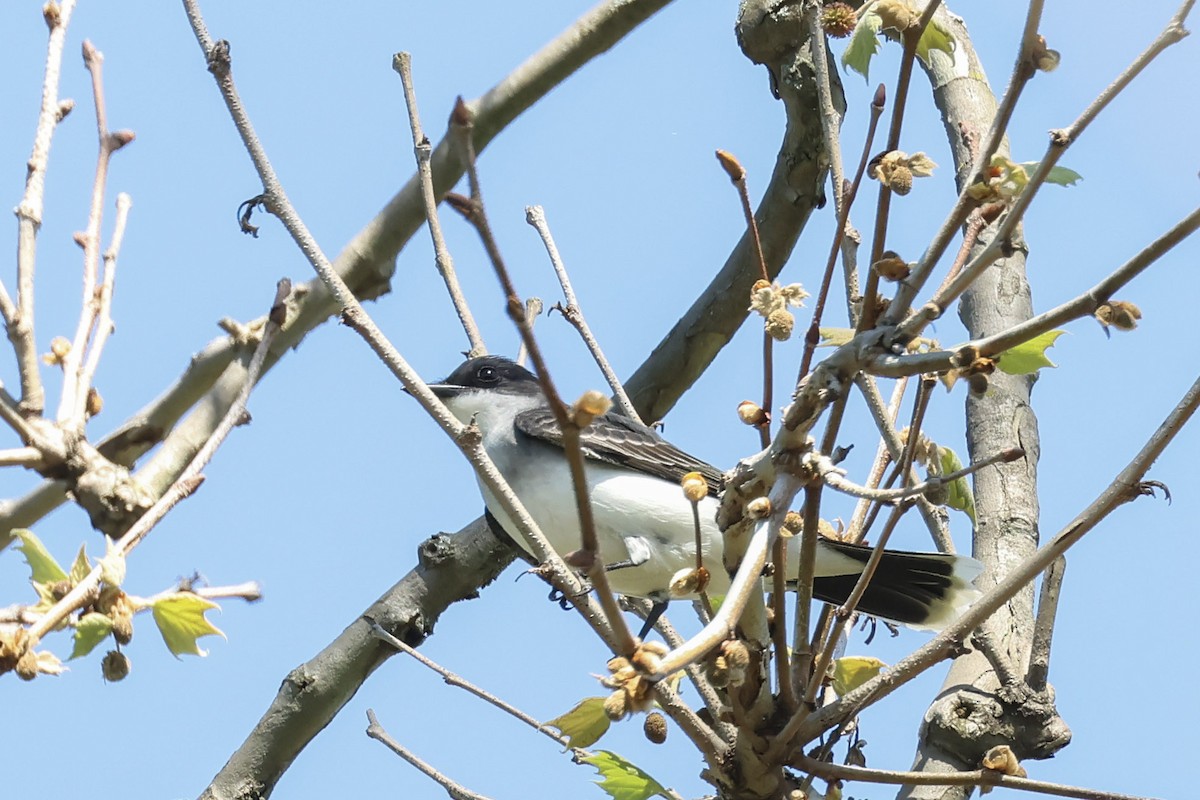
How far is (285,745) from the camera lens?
14.4 feet

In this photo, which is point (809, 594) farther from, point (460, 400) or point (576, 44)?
point (460, 400)

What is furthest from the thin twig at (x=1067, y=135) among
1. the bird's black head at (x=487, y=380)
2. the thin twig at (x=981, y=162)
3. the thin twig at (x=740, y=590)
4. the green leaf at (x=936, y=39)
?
the bird's black head at (x=487, y=380)

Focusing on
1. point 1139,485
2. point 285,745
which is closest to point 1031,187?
point 1139,485

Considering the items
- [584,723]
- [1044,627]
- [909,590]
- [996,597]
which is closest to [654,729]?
[584,723]

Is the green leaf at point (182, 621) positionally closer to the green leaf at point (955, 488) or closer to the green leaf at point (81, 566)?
the green leaf at point (81, 566)

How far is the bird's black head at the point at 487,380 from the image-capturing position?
245 inches

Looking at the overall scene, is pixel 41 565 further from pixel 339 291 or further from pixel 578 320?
pixel 578 320

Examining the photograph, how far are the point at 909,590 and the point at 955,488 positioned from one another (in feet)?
3.63

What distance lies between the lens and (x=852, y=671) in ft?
10.9

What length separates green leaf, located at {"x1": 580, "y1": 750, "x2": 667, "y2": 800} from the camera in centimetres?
311

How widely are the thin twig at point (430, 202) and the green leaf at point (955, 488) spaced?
1.35m

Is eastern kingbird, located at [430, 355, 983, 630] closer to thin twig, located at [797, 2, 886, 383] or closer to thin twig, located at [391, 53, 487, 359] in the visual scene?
thin twig, located at [391, 53, 487, 359]

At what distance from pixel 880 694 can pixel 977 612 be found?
0.35 m

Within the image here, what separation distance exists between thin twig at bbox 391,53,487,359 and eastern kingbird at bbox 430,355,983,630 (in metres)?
0.53
